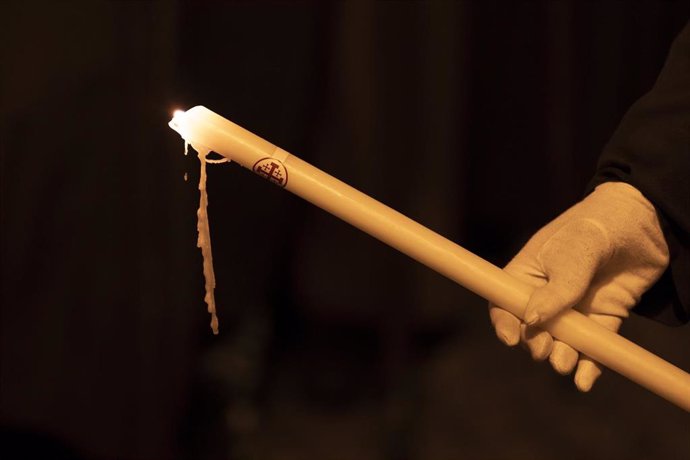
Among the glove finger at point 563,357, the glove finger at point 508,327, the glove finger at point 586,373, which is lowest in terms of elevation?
the glove finger at point 586,373

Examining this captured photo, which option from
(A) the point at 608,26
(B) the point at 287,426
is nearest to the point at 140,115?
(B) the point at 287,426

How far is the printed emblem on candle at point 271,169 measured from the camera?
449 mm

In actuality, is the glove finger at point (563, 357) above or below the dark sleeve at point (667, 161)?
below

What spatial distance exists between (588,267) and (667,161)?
0.13 m

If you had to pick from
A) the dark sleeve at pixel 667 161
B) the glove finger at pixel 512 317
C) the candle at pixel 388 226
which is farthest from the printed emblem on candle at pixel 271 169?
the dark sleeve at pixel 667 161

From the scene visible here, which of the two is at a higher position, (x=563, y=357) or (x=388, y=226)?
(x=388, y=226)

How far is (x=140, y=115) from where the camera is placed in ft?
2.37

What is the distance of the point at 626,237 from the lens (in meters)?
0.53

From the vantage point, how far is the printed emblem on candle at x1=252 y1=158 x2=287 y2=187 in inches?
17.7

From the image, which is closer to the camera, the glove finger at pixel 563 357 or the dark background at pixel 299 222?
the glove finger at pixel 563 357

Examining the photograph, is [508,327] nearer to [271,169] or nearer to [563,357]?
[563,357]

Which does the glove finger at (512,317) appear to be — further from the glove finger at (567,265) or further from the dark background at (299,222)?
the dark background at (299,222)

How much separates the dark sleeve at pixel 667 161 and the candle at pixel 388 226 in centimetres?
15

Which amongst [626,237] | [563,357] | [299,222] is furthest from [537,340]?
[299,222]
